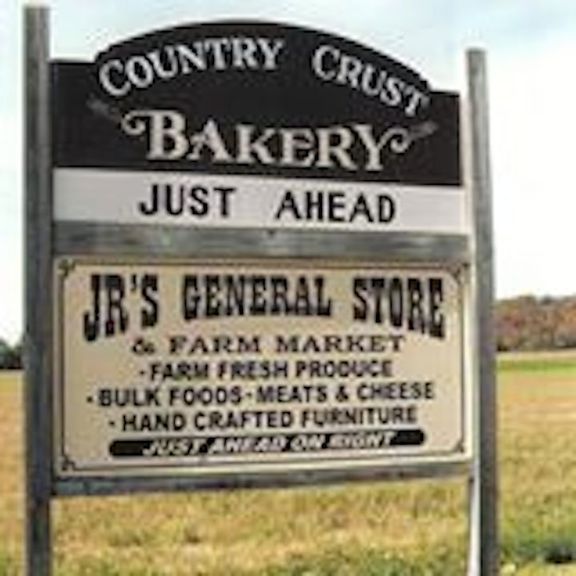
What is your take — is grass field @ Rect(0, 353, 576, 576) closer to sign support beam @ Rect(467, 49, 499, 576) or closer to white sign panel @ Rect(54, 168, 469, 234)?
sign support beam @ Rect(467, 49, 499, 576)

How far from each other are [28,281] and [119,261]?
0.41 m

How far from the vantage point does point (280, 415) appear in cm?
766

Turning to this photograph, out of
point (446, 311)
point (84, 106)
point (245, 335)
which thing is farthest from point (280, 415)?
point (84, 106)

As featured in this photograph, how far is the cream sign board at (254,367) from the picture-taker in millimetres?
7258

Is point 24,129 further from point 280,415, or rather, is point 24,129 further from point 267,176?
point 280,415

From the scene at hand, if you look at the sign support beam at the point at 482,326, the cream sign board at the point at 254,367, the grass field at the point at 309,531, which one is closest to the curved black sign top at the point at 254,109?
the sign support beam at the point at 482,326

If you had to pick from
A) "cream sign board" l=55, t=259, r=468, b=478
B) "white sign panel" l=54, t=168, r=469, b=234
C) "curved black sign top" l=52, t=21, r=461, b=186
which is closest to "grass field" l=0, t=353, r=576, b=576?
"cream sign board" l=55, t=259, r=468, b=478

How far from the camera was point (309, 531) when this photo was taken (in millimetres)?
15984

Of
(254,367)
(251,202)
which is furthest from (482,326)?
(251,202)

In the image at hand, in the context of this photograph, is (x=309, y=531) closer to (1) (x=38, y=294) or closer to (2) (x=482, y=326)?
(2) (x=482, y=326)

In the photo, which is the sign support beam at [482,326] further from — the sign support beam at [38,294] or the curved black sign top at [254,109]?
the sign support beam at [38,294]

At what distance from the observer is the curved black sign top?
7.34 m

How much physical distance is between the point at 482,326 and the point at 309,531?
321 inches

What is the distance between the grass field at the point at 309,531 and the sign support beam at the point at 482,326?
1.48ft
